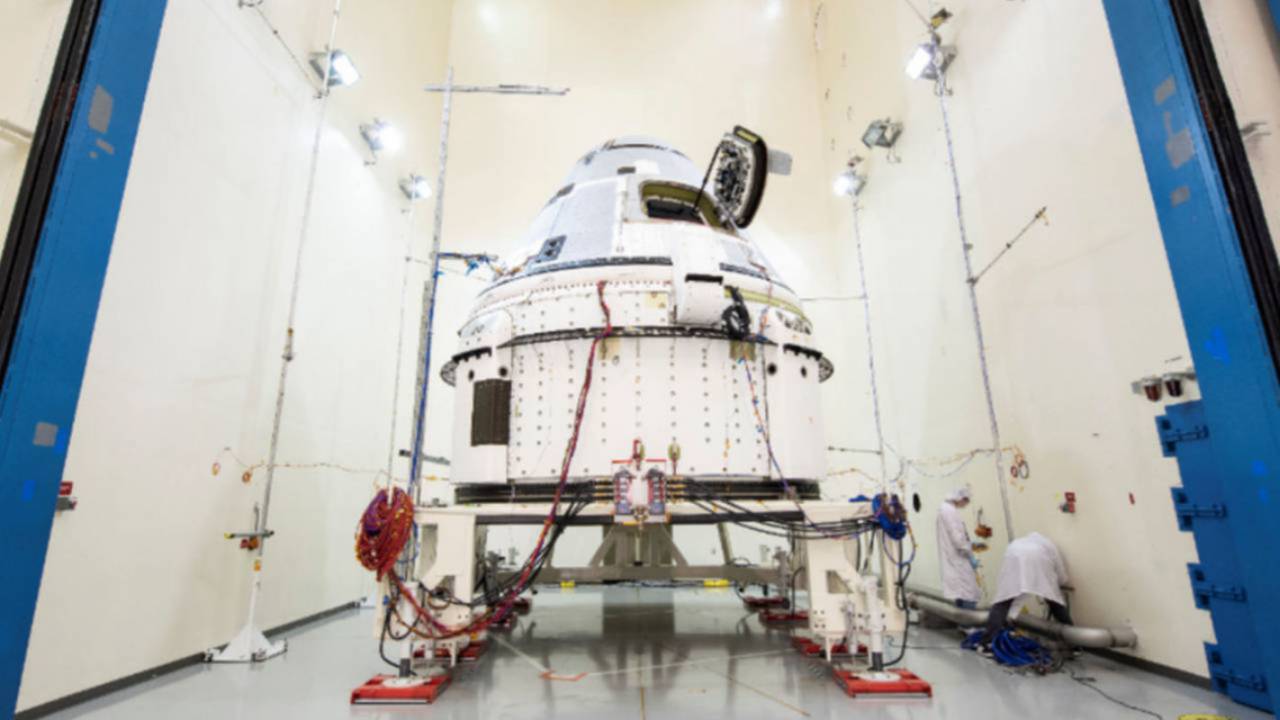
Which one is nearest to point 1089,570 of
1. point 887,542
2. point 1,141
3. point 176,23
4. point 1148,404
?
point 1148,404

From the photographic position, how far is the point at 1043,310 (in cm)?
537

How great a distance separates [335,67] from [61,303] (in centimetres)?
492

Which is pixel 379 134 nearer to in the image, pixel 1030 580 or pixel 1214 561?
pixel 1030 580

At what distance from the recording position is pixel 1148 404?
170 inches

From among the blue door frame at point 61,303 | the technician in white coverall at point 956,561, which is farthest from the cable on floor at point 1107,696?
the blue door frame at point 61,303

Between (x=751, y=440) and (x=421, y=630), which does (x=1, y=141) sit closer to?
(x=421, y=630)

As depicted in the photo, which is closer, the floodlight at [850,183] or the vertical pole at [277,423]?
the vertical pole at [277,423]

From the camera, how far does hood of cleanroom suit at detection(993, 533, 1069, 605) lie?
4805 mm

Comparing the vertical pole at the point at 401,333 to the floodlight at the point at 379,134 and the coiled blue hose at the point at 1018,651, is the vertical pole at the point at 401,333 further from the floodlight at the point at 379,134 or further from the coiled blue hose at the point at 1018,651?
the coiled blue hose at the point at 1018,651

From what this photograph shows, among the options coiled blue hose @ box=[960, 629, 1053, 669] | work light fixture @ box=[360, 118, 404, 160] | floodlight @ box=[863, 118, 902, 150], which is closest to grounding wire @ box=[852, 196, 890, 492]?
floodlight @ box=[863, 118, 902, 150]

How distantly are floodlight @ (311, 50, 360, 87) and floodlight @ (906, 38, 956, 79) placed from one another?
6567 millimetres

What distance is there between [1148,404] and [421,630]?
17.8 feet

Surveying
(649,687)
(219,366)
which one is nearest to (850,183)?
(649,687)

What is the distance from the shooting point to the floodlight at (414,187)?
9.15 metres
